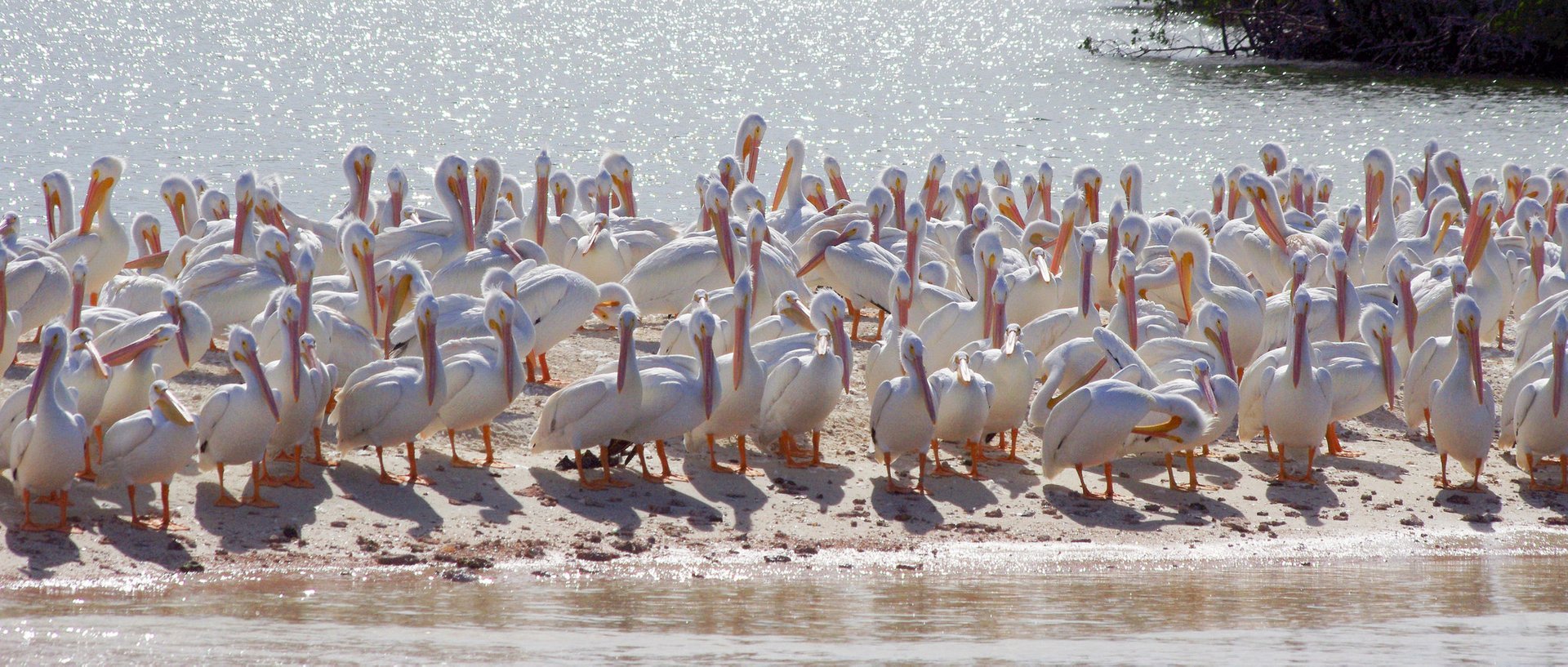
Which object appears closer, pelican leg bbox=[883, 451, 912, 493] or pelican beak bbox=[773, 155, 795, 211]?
pelican leg bbox=[883, 451, 912, 493]


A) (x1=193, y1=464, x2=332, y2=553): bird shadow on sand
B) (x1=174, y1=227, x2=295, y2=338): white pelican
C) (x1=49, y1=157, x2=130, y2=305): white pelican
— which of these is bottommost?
(x1=193, y1=464, x2=332, y2=553): bird shadow on sand

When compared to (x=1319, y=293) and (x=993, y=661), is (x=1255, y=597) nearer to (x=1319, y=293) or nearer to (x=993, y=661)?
(x=993, y=661)

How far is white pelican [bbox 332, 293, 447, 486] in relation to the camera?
625 centimetres

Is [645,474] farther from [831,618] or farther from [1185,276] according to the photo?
[1185,276]

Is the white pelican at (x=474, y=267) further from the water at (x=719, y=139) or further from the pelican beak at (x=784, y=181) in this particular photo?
the water at (x=719, y=139)

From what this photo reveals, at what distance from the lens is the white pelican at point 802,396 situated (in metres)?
6.76

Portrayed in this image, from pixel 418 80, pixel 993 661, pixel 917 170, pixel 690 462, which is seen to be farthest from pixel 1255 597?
pixel 418 80

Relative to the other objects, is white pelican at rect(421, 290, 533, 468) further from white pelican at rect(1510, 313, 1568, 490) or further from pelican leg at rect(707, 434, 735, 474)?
white pelican at rect(1510, 313, 1568, 490)

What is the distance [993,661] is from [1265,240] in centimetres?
674

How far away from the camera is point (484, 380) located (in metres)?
6.54

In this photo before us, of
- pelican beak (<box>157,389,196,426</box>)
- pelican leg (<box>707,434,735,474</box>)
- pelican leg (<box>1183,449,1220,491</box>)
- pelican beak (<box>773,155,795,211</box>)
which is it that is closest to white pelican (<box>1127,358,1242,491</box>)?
pelican leg (<box>1183,449,1220,491</box>)

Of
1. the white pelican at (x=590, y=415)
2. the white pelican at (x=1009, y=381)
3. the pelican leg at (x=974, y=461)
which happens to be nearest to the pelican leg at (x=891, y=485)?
the pelican leg at (x=974, y=461)

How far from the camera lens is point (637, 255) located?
1005cm

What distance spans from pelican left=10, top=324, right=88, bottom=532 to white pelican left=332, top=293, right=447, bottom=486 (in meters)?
0.99
